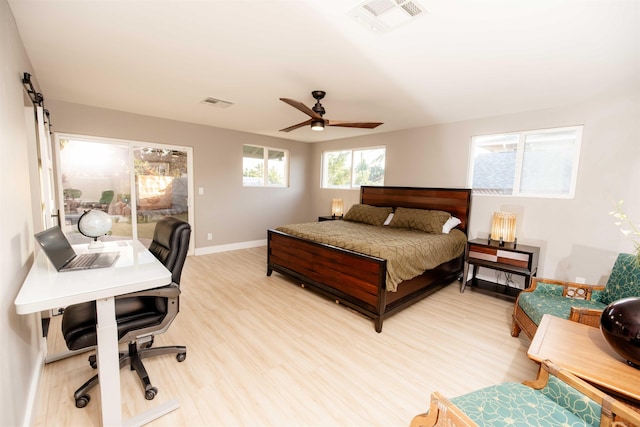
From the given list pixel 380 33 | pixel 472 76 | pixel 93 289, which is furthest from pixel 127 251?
pixel 472 76

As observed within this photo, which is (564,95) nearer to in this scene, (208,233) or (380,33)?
(380,33)

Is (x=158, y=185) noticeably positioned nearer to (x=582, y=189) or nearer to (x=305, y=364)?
(x=305, y=364)

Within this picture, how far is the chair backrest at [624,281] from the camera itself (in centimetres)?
202

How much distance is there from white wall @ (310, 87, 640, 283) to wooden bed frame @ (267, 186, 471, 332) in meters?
0.32

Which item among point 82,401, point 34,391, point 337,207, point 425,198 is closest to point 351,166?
point 337,207

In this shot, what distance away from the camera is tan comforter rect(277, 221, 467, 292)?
2682 millimetres

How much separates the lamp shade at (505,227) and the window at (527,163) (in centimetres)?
45

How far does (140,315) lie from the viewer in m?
1.70

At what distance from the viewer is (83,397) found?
166 cm

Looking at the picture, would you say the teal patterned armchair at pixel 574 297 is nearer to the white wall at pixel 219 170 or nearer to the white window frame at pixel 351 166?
the white window frame at pixel 351 166

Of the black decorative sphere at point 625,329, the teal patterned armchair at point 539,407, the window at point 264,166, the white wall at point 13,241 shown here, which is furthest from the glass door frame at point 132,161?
the black decorative sphere at point 625,329

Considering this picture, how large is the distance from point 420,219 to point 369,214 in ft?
2.94

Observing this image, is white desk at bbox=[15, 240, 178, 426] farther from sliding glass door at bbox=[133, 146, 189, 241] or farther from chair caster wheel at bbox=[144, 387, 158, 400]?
sliding glass door at bbox=[133, 146, 189, 241]

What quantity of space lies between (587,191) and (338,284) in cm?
306
